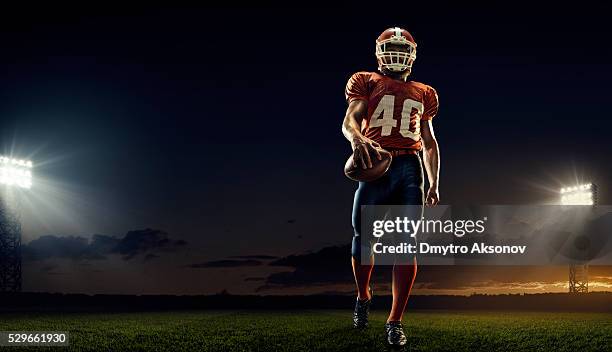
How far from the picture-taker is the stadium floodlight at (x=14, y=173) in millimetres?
31234

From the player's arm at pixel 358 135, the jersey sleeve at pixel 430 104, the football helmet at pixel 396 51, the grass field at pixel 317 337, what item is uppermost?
the football helmet at pixel 396 51

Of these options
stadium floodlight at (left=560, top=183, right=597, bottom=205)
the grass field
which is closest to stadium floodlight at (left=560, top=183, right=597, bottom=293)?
stadium floodlight at (left=560, top=183, right=597, bottom=205)

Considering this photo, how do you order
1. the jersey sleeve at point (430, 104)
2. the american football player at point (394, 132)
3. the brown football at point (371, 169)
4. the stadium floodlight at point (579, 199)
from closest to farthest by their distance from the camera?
the brown football at point (371, 169) < the american football player at point (394, 132) < the jersey sleeve at point (430, 104) < the stadium floodlight at point (579, 199)

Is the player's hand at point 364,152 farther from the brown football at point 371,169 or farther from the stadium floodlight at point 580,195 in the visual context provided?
the stadium floodlight at point 580,195

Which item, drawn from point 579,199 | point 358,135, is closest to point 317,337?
point 358,135

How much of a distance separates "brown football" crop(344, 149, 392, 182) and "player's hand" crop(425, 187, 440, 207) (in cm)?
113

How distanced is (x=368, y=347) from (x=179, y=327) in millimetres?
3392

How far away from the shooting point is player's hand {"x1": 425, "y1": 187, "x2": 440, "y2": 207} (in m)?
8.38

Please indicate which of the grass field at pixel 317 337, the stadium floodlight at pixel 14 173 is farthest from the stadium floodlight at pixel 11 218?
the grass field at pixel 317 337

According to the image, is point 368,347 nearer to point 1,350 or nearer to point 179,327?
point 179,327

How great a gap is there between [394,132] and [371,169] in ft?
2.36

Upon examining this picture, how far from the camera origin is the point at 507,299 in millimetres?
21828

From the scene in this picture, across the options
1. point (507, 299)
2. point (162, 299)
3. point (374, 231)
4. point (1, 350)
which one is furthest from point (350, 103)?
point (507, 299)

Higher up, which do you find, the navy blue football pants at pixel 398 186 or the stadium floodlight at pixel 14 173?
the stadium floodlight at pixel 14 173
